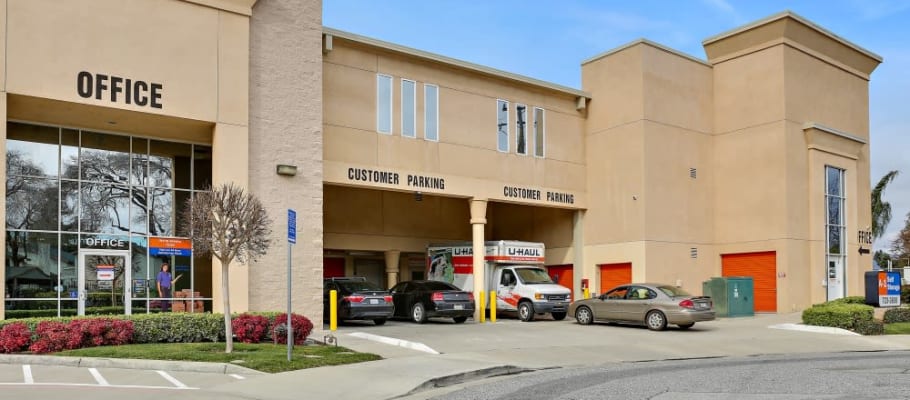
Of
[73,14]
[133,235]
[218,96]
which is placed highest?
[73,14]

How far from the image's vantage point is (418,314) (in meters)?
26.9

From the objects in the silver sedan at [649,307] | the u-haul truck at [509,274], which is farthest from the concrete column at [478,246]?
the silver sedan at [649,307]

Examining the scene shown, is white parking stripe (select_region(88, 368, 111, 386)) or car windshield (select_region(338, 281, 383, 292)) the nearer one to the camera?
white parking stripe (select_region(88, 368, 111, 386))

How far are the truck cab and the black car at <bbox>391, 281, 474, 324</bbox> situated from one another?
1758mm

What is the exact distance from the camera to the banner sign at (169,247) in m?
22.1

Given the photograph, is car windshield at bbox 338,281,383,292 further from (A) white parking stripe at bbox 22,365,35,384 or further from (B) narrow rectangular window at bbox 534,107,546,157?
(A) white parking stripe at bbox 22,365,35,384

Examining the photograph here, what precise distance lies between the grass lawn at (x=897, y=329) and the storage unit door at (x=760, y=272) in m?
5.80

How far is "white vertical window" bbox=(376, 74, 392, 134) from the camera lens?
27.3m

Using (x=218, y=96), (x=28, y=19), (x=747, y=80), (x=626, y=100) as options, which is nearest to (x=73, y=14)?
(x=28, y=19)

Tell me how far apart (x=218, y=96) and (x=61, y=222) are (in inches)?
192

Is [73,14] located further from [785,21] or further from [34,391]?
[785,21]

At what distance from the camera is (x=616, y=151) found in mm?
32438

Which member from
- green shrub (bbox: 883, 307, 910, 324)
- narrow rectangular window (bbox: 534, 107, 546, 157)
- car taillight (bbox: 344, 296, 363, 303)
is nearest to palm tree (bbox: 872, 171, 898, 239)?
green shrub (bbox: 883, 307, 910, 324)

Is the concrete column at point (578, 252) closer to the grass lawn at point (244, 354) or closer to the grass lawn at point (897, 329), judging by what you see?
the grass lawn at point (897, 329)
